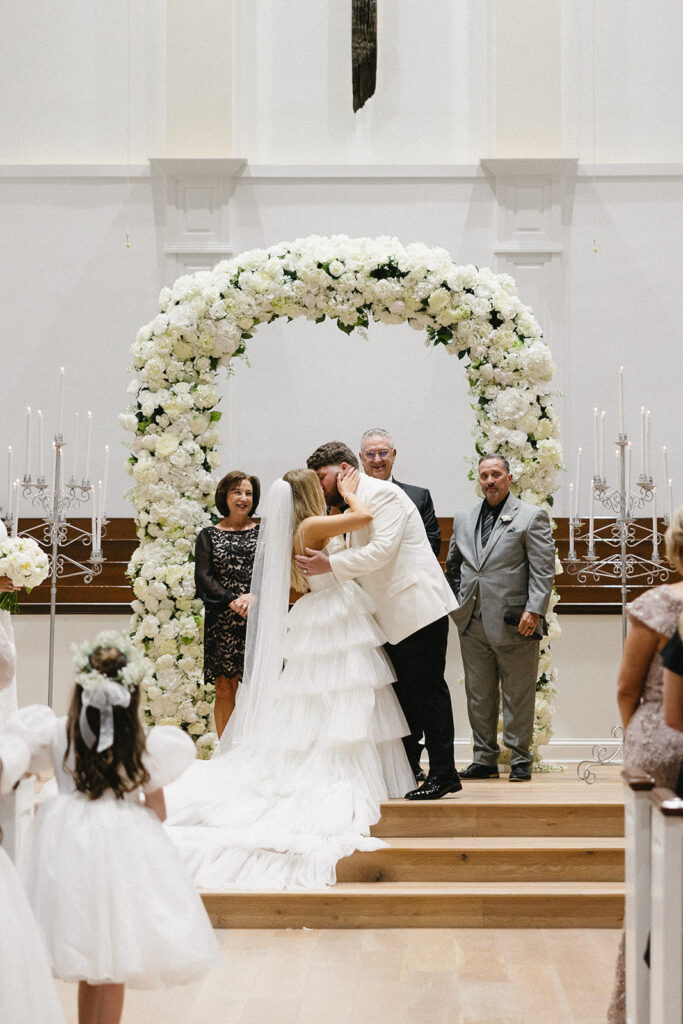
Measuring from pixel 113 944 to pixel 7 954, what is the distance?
0.31 meters

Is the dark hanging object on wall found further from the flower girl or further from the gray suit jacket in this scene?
the flower girl

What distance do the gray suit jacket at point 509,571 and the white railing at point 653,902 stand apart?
2.83 meters

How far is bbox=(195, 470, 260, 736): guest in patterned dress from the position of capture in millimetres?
5996

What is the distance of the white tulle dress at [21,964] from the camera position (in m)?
2.66

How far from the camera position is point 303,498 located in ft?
17.6

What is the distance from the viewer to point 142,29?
959 centimetres

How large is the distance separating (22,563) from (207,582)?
1.03 meters

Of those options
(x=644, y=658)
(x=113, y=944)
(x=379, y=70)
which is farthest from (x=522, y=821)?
(x=379, y=70)

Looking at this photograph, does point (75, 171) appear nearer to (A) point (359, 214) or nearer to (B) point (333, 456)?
(A) point (359, 214)

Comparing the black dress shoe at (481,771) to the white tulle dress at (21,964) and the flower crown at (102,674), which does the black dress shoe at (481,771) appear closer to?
the flower crown at (102,674)

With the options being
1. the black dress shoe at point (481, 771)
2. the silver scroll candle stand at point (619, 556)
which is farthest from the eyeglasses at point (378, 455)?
the black dress shoe at point (481, 771)

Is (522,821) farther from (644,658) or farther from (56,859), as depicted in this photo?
(56,859)

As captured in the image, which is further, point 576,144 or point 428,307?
point 576,144


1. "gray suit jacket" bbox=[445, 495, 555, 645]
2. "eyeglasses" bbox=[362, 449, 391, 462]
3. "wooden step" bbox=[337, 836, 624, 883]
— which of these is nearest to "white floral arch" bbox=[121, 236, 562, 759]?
"gray suit jacket" bbox=[445, 495, 555, 645]
